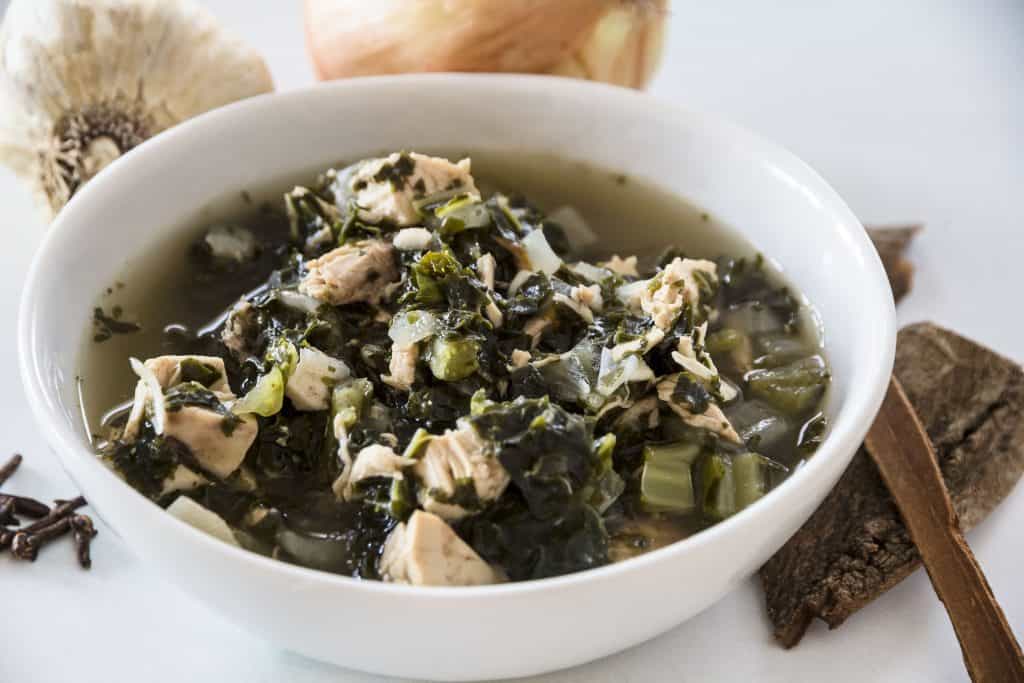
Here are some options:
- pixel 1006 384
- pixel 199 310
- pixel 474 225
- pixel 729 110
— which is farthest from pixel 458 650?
pixel 729 110

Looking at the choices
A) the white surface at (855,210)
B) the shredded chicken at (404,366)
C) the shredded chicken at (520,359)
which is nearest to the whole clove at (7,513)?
the white surface at (855,210)

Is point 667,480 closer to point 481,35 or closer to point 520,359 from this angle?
point 520,359

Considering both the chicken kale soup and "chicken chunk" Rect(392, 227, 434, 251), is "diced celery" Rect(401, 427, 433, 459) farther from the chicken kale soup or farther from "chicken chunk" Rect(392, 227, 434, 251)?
"chicken chunk" Rect(392, 227, 434, 251)

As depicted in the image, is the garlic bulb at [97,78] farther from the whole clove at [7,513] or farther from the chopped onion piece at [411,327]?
the chopped onion piece at [411,327]

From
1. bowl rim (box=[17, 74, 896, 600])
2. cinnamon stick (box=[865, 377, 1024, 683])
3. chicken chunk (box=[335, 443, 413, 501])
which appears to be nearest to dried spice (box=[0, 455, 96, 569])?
bowl rim (box=[17, 74, 896, 600])

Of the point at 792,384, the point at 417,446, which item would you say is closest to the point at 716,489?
the point at 792,384
